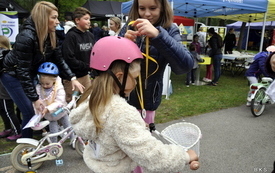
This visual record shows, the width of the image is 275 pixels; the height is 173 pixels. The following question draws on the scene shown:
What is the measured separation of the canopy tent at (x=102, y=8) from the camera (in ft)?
61.1

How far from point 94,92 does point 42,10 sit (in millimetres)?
1832

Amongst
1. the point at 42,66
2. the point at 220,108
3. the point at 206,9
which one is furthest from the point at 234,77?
the point at 42,66

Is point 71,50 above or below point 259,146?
above

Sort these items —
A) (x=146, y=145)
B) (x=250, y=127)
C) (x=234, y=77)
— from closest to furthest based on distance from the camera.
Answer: (x=146, y=145) → (x=250, y=127) → (x=234, y=77)

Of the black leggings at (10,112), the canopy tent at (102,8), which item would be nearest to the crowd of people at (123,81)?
the black leggings at (10,112)

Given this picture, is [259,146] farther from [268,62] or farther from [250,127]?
[268,62]

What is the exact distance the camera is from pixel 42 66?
2.97 metres

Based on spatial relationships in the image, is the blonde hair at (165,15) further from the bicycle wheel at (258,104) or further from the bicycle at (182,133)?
the bicycle wheel at (258,104)

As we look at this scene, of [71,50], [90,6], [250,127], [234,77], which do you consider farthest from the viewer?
[90,6]

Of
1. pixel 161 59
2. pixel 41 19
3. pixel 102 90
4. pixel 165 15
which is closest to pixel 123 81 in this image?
pixel 102 90

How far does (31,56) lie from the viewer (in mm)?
2670

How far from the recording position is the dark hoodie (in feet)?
12.7

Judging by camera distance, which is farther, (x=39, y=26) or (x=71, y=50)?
(x=71, y=50)

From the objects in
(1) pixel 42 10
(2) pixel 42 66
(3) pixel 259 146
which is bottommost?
(3) pixel 259 146
